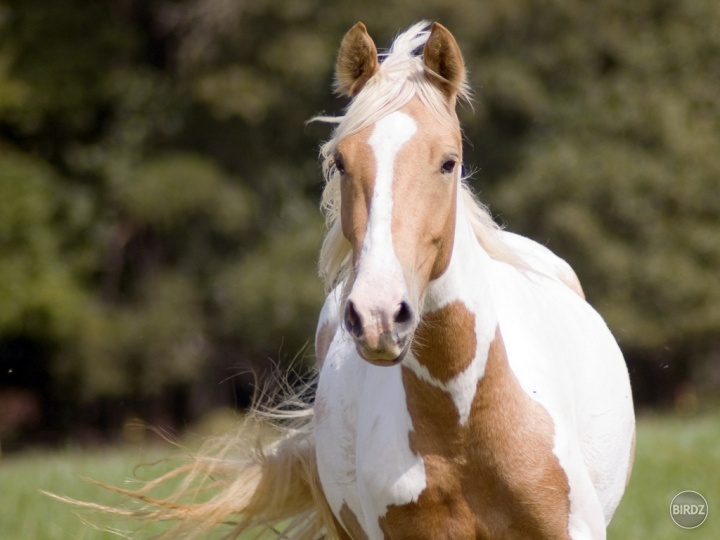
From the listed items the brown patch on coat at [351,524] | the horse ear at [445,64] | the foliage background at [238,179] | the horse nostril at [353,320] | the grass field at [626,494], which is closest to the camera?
the horse nostril at [353,320]

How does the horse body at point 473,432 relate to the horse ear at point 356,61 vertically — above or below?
below

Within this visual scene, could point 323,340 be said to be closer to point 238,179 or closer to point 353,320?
point 353,320

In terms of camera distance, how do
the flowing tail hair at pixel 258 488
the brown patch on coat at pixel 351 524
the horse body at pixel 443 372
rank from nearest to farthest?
the horse body at pixel 443 372 < the brown patch on coat at pixel 351 524 < the flowing tail hair at pixel 258 488

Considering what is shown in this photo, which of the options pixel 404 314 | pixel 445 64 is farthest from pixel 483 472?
pixel 445 64

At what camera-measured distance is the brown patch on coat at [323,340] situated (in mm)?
4604

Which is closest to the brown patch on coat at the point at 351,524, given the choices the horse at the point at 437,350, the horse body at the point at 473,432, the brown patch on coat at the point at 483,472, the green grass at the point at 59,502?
the horse at the point at 437,350

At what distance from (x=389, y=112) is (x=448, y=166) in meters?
0.22

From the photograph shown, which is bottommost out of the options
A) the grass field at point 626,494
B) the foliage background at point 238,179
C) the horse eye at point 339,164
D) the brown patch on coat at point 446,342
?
the foliage background at point 238,179

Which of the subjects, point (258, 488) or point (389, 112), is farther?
point (258, 488)

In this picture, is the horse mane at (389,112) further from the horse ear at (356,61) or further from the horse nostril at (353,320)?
the horse nostril at (353,320)

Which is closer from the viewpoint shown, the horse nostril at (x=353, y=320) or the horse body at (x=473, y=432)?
the horse nostril at (x=353, y=320)

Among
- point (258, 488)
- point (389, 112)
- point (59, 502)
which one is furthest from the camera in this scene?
point (59, 502)

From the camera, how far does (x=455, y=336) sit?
3324mm

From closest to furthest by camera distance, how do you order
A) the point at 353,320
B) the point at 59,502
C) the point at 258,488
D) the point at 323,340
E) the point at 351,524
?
1. the point at 353,320
2. the point at 351,524
3. the point at 323,340
4. the point at 258,488
5. the point at 59,502
